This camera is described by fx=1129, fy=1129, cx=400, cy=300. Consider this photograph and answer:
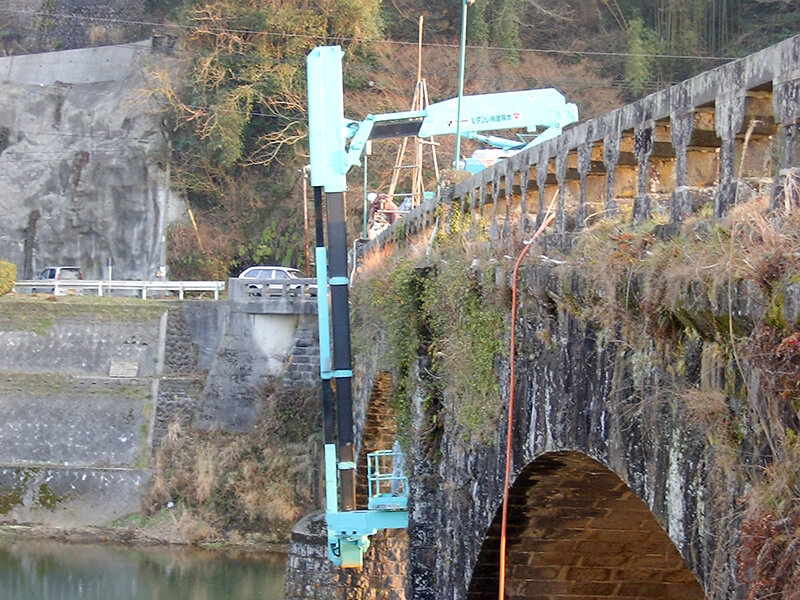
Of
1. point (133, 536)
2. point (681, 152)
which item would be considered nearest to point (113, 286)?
point (133, 536)

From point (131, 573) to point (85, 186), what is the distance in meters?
16.9

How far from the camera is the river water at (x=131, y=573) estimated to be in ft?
68.6

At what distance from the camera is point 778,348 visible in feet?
10.3

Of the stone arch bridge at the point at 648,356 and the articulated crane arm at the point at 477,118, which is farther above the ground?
the articulated crane arm at the point at 477,118

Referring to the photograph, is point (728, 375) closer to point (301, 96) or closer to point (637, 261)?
point (637, 261)

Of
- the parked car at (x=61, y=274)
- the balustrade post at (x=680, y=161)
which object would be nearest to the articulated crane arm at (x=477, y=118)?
the balustrade post at (x=680, y=161)

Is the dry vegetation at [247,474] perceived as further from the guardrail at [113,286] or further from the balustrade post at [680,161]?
the balustrade post at [680,161]

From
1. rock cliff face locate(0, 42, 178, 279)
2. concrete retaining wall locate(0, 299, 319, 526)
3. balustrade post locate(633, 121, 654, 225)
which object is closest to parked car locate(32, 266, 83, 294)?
rock cliff face locate(0, 42, 178, 279)

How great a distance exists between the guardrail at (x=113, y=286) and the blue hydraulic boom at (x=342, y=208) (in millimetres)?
13783

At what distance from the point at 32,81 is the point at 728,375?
39.6 metres

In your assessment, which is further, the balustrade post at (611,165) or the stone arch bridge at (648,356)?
the balustrade post at (611,165)

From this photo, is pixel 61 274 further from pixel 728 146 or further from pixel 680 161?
pixel 728 146

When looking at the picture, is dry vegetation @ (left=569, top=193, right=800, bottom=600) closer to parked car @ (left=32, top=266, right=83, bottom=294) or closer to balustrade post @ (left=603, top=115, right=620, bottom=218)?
balustrade post @ (left=603, top=115, right=620, bottom=218)

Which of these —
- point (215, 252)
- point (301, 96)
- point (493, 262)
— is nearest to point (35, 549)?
point (215, 252)
